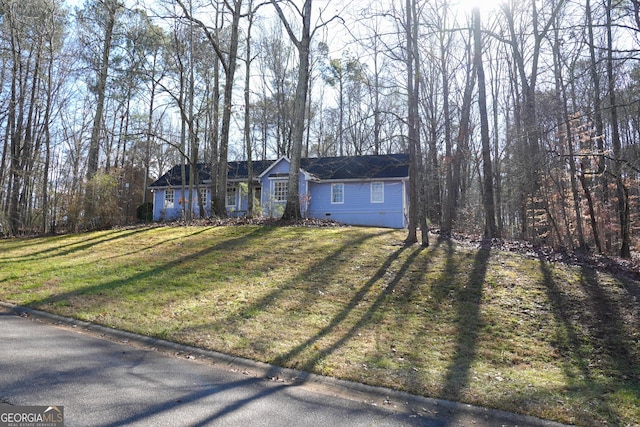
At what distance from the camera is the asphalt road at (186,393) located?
3754mm

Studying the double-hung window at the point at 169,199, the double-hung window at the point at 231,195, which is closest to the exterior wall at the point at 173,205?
the double-hung window at the point at 169,199

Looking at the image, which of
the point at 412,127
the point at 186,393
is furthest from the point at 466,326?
the point at 412,127

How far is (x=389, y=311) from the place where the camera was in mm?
7762

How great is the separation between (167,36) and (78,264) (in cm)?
1338

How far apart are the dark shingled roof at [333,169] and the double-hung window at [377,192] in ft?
1.97

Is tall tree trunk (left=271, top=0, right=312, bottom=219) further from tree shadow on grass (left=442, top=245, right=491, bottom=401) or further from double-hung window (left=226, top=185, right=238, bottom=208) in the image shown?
double-hung window (left=226, top=185, right=238, bottom=208)

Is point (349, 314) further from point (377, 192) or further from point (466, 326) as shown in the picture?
point (377, 192)

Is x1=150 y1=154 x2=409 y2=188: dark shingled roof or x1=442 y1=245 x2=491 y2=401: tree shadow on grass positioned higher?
x1=150 y1=154 x2=409 y2=188: dark shingled roof

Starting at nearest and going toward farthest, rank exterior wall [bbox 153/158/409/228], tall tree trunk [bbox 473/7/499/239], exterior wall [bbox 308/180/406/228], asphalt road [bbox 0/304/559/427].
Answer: asphalt road [bbox 0/304/559/427]
tall tree trunk [bbox 473/7/499/239]
exterior wall [bbox 153/158/409/228]
exterior wall [bbox 308/180/406/228]

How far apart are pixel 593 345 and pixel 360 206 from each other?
17387 millimetres

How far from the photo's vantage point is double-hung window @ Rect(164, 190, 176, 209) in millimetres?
27531

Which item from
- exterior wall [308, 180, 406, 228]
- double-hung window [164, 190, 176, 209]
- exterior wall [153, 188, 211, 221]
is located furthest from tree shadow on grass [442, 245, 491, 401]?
double-hung window [164, 190, 176, 209]

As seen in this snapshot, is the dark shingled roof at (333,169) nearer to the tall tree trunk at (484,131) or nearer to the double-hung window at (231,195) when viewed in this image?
the double-hung window at (231,195)

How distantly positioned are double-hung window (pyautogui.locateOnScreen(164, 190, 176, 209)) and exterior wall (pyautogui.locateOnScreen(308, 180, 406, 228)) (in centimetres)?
977
